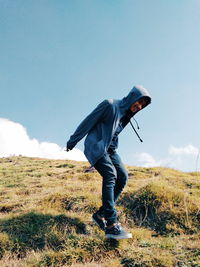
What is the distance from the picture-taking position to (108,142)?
4.58 meters

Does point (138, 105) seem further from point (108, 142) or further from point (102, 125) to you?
point (108, 142)

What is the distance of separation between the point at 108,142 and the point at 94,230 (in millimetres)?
1703

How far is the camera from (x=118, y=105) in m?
4.78

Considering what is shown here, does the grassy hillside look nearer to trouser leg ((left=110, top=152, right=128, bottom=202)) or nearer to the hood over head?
trouser leg ((left=110, top=152, right=128, bottom=202))

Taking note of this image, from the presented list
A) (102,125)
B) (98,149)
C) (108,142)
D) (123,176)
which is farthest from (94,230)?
(102,125)

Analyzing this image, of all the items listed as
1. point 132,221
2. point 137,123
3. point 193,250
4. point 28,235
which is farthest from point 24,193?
point 193,250

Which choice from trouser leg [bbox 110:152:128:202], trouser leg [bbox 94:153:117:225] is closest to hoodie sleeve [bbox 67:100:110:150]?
trouser leg [bbox 94:153:117:225]

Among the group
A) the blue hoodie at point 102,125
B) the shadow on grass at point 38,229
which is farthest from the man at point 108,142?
the shadow on grass at point 38,229

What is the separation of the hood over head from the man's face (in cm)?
9

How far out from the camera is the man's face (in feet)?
16.1

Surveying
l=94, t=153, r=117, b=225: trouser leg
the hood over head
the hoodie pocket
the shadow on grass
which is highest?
Answer: the hood over head

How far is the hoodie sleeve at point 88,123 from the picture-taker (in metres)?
4.66

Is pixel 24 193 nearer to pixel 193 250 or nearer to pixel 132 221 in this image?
pixel 132 221

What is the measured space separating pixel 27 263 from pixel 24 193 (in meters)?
3.98
